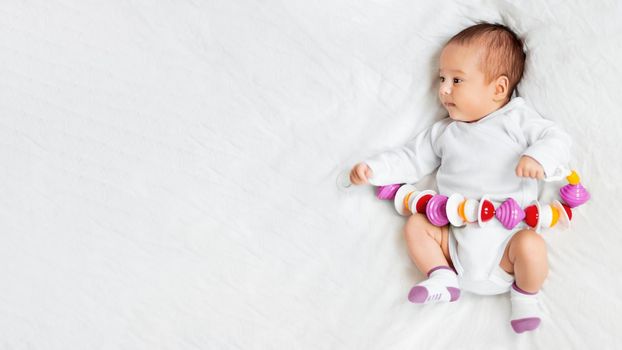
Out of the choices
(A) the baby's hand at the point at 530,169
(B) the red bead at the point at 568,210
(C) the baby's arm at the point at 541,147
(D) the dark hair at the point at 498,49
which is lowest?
(B) the red bead at the point at 568,210

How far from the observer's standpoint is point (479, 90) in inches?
56.3

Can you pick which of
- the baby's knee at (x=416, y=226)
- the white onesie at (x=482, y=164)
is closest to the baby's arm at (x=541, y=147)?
the white onesie at (x=482, y=164)

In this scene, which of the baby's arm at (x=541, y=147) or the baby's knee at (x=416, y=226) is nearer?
the baby's arm at (x=541, y=147)

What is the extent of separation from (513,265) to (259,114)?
1.92ft

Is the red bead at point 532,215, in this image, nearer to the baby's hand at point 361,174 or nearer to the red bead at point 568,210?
the red bead at point 568,210

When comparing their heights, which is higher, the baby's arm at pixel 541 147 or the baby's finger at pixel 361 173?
the baby's arm at pixel 541 147

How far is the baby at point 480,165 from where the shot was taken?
1329 millimetres

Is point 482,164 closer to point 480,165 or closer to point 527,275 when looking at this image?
point 480,165

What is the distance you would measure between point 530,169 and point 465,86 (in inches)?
9.1

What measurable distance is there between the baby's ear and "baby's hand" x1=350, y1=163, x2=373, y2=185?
0.29 meters

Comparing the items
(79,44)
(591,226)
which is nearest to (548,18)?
(591,226)

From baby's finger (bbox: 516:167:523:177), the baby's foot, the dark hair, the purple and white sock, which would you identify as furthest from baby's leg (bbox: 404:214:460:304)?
the dark hair

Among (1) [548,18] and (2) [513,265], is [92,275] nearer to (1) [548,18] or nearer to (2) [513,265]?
(2) [513,265]

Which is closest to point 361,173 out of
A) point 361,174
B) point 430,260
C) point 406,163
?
point 361,174
